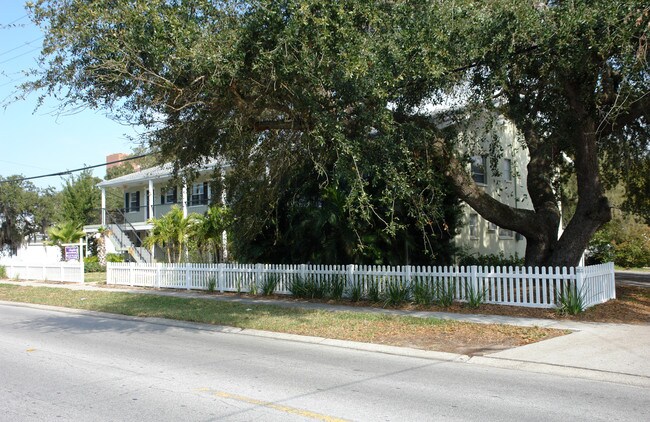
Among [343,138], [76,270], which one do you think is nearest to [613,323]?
[343,138]

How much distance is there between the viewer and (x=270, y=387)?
7230 millimetres

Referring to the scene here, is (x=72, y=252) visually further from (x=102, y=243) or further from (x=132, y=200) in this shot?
(x=132, y=200)

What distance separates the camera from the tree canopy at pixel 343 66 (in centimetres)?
1033

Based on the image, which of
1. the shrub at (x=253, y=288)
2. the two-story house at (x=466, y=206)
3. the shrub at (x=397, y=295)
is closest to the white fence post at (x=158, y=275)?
the two-story house at (x=466, y=206)

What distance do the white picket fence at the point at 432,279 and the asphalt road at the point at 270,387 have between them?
5.10 m

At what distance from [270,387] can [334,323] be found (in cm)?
533

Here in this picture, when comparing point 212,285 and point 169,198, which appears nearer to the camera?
point 212,285

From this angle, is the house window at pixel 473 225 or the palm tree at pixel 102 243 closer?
the house window at pixel 473 225

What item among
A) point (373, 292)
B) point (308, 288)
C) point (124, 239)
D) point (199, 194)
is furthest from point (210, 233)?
point (124, 239)

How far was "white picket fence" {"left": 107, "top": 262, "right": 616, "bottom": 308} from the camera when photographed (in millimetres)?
13094

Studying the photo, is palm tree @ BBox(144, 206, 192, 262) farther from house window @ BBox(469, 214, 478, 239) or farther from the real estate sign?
house window @ BBox(469, 214, 478, 239)

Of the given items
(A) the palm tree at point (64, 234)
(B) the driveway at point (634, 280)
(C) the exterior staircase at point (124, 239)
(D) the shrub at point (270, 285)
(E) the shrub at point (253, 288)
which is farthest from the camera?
(C) the exterior staircase at point (124, 239)

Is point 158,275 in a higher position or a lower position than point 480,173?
lower

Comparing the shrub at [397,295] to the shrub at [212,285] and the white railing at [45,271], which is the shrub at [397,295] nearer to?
the shrub at [212,285]
